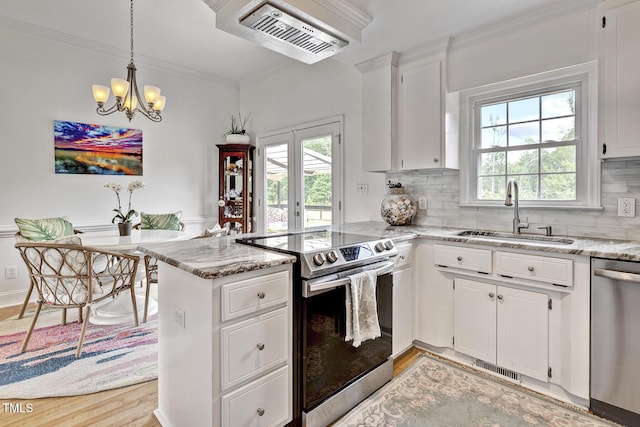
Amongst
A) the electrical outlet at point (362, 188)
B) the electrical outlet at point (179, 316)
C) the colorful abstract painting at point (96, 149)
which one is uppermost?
the colorful abstract painting at point (96, 149)

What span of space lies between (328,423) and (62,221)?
316 centimetres

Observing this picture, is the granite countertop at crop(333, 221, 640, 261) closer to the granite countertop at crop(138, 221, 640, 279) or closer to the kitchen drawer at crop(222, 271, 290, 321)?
the granite countertop at crop(138, 221, 640, 279)

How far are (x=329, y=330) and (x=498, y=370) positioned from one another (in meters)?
1.33

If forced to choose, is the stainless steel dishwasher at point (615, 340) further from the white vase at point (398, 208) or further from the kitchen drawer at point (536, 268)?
the white vase at point (398, 208)

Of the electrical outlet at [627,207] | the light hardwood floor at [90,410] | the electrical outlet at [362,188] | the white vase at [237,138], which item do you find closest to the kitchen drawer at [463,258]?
the electrical outlet at [627,207]

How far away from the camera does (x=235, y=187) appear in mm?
4996

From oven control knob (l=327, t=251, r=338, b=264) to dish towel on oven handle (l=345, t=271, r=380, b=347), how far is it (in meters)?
0.15

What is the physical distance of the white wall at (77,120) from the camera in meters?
3.46

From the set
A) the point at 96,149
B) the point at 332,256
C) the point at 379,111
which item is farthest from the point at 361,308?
the point at 96,149

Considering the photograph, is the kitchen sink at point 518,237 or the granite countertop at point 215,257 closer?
the granite countertop at point 215,257

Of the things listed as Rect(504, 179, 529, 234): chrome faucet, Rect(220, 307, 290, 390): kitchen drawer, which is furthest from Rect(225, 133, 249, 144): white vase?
Rect(220, 307, 290, 390): kitchen drawer

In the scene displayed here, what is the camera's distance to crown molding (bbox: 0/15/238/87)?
3.43 m

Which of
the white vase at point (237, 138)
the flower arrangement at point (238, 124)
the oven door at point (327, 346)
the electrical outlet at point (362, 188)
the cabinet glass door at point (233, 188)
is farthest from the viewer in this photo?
the flower arrangement at point (238, 124)

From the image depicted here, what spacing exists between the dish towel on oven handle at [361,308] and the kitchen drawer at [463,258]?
704mm
